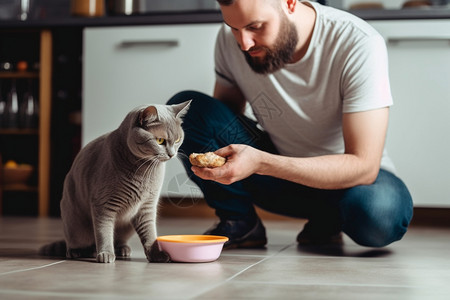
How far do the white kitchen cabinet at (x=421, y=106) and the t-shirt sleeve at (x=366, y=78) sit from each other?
102 centimetres

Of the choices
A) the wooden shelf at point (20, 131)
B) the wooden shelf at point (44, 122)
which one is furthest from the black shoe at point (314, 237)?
the wooden shelf at point (20, 131)

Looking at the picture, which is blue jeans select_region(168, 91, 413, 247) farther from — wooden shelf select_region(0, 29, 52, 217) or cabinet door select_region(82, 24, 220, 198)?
wooden shelf select_region(0, 29, 52, 217)

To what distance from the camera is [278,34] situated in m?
1.65

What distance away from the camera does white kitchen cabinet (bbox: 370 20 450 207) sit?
257 cm

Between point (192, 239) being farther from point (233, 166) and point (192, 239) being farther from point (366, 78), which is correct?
point (366, 78)

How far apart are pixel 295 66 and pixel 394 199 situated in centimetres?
48

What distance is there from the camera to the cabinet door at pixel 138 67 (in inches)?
110

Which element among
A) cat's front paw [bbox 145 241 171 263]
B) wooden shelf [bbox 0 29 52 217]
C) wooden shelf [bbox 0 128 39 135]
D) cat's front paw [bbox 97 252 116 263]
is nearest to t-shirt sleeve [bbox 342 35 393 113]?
cat's front paw [bbox 145 241 171 263]

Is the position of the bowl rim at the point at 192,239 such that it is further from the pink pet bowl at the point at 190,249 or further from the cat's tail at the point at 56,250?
the cat's tail at the point at 56,250

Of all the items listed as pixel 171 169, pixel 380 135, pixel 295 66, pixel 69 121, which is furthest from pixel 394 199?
pixel 69 121

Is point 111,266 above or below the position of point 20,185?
above

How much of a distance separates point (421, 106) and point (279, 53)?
114 cm

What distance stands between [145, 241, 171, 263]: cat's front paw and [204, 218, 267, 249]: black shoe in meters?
0.34

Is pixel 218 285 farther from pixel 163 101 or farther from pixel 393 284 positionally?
pixel 163 101
